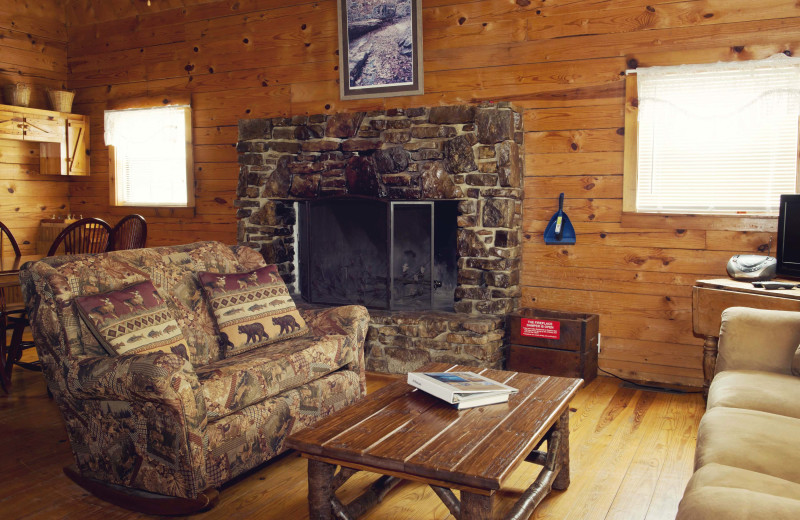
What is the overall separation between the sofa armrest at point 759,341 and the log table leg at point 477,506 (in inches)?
53.3

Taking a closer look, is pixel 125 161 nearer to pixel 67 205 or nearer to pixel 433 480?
pixel 67 205

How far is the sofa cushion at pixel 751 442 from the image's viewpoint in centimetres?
164

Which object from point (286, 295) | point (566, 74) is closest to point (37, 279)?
point (286, 295)

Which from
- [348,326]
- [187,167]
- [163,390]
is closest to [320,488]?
[163,390]

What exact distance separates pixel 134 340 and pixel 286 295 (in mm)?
898

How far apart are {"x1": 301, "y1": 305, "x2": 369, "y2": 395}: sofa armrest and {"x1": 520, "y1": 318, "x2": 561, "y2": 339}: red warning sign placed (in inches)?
45.2

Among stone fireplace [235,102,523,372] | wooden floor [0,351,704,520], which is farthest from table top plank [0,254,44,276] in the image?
stone fireplace [235,102,523,372]

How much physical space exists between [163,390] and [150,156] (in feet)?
13.2

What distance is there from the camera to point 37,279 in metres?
2.35

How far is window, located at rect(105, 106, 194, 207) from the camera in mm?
5469

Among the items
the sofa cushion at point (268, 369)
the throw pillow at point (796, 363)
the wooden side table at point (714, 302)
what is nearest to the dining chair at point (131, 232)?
the sofa cushion at point (268, 369)

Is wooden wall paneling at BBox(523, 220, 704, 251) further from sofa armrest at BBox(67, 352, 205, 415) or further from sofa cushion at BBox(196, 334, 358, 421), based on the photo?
sofa armrest at BBox(67, 352, 205, 415)

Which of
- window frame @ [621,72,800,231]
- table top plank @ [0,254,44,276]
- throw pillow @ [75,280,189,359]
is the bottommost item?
throw pillow @ [75,280,189,359]

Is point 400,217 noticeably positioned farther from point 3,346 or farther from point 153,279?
point 3,346
